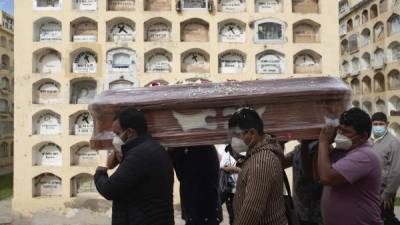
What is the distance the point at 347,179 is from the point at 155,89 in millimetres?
1057

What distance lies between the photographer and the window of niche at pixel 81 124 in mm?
5547

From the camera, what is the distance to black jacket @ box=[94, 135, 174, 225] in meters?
2.19

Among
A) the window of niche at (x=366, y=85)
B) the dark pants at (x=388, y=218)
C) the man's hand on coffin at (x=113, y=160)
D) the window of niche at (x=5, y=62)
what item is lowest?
the dark pants at (x=388, y=218)

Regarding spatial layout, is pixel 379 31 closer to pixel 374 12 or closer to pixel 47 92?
pixel 374 12

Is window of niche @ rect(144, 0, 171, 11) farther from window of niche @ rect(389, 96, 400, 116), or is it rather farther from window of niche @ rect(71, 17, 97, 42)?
window of niche @ rect(389, 96, 400, 116)

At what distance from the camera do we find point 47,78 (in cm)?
550

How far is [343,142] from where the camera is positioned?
223 centimetres

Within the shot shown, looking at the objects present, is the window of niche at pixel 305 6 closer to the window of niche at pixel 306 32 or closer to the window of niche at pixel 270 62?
the window of niche at pixel 306 32

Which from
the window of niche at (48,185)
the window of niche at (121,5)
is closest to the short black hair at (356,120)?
the window of niche at (121,5)

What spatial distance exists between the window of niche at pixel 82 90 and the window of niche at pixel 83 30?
517 millimetres

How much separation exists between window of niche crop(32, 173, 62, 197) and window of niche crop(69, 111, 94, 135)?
1.95 feet

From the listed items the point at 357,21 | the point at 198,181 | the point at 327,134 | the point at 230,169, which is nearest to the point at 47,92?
the point at 230,169

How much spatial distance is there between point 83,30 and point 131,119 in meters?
3.79

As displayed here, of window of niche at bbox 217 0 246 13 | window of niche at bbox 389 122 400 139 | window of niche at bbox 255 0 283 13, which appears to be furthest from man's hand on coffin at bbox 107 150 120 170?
window of niche at bbox 389 122 400 139
